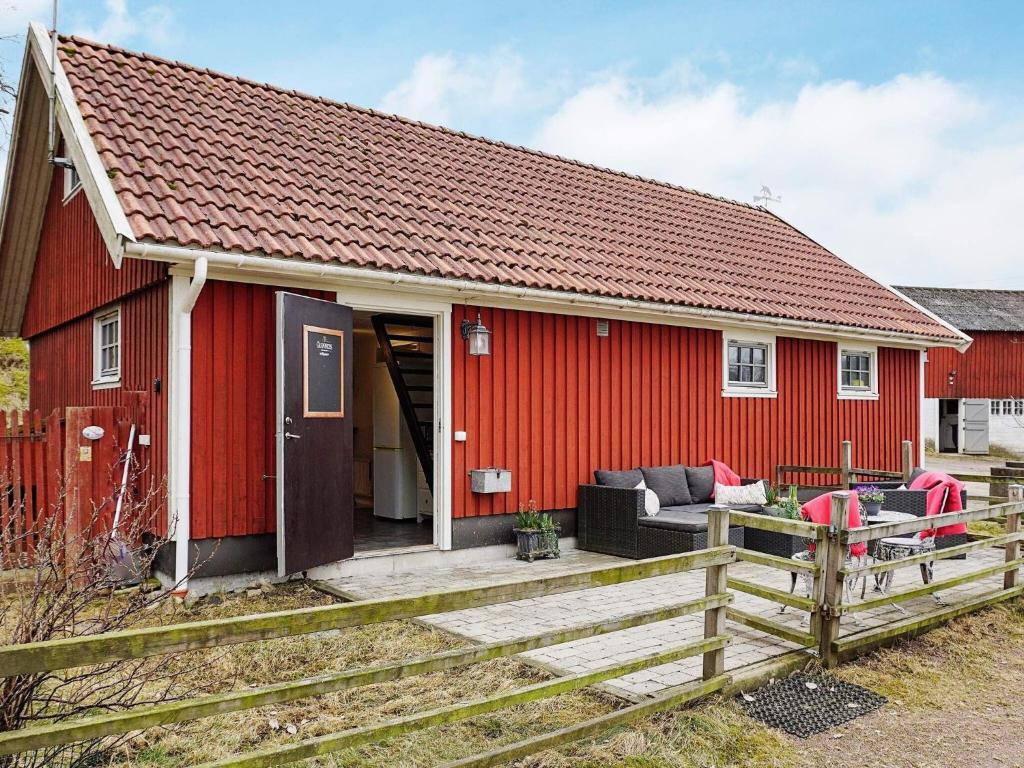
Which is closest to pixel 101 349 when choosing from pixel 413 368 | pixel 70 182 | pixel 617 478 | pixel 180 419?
pixel 70 182

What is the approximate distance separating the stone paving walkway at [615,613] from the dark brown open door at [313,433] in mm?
522

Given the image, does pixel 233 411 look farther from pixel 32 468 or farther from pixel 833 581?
pixel 833 581

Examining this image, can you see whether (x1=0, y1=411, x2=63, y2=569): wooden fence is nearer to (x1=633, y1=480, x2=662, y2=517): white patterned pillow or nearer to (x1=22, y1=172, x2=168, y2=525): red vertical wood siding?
(x1=22, y1=172, x2=168, y2=525): red vertical wood siding

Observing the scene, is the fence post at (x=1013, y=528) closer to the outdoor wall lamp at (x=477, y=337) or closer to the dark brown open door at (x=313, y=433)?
the outdoor wall lamp at (x=477, y=337)

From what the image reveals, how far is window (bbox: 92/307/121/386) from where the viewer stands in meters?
8.86

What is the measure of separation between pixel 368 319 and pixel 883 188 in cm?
3417

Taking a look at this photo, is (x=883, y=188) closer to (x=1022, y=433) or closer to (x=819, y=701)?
(x=1022, y=433)

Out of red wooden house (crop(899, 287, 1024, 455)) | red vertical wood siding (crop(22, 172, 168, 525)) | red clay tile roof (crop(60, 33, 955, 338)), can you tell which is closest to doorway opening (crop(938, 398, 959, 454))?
red wooden house (crop(899, 287, 1024, 455))

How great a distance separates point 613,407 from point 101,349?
19.4ft

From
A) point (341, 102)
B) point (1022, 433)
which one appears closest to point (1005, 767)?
point (341, 102)

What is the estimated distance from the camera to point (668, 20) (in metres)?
12.9

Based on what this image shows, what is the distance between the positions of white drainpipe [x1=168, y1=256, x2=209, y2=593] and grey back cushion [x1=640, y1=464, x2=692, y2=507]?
518cm

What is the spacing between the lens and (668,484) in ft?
32.4

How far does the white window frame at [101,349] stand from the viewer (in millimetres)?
8509
